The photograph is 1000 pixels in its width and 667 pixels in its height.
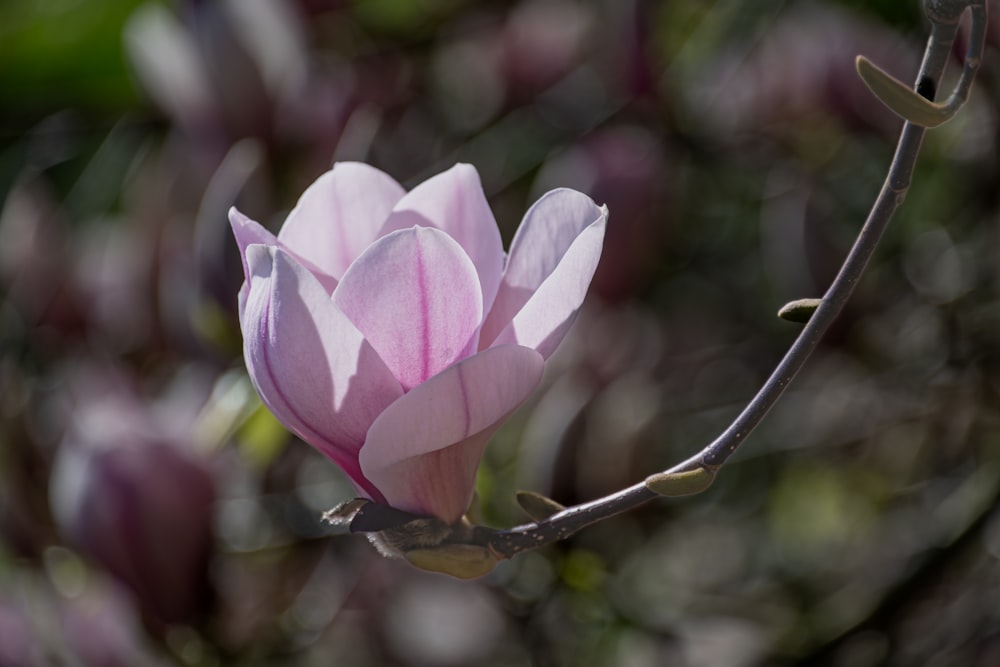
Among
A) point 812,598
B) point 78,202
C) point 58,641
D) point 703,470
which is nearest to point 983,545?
point 812,598

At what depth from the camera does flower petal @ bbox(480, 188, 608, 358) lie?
0.34m

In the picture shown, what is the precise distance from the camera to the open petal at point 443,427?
1.08 feet

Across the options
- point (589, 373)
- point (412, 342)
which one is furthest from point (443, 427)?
point (589, 373)

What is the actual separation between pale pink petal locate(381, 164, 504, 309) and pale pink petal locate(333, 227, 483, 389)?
0.04m

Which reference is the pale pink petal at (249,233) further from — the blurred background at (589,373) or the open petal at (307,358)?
the blurred background at (589,373)

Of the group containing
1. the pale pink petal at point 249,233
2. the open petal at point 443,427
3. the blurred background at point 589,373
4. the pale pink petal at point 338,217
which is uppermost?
the pale pink petal at point 249,233

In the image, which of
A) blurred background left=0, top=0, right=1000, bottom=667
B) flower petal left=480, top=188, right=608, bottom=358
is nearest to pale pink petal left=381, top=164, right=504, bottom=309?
flower petal left=480, top=188, right=608, bottom=358

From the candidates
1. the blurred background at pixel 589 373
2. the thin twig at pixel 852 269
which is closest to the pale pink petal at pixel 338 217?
the thin twig at pixel 852 269

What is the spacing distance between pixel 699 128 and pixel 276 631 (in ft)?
1.44

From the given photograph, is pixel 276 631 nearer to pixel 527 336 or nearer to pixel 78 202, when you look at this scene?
pixel 527 336

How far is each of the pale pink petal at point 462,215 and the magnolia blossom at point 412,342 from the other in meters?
0.01

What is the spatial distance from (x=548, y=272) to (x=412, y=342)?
5cm

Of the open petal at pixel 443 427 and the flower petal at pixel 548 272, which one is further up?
the flower petal at pixel 548 272

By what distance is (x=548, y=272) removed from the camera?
0.37m
